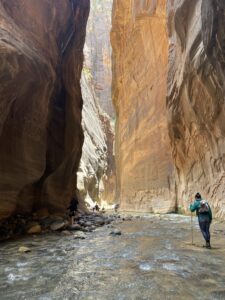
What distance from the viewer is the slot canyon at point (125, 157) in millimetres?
4312

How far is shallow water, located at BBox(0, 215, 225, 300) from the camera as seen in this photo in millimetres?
3459

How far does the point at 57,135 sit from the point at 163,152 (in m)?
9.94

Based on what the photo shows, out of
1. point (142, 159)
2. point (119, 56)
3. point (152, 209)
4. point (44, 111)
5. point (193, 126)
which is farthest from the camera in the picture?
point (119, 56)

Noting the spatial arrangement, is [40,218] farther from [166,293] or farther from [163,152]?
[163,152]

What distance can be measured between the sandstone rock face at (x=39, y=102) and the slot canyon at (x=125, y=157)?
0.05 metres

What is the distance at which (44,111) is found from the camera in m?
10.6

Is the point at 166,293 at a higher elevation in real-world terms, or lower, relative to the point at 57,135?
lower

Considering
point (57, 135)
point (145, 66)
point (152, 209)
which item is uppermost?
point (145, 66)

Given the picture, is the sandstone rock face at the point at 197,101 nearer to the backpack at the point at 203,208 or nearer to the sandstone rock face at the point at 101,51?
the backpack at the point at 203,208

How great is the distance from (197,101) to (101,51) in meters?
65.8

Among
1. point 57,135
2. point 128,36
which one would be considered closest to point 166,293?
point 57,135

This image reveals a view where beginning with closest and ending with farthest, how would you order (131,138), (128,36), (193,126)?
1. (193,126)
2. (131,138)
3. (128,36)

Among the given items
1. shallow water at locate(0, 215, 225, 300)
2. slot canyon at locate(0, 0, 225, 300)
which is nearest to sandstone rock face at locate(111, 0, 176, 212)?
slot canyon at locate(0, 0, 225, 300)

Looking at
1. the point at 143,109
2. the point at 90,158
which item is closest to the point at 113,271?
the point at 143,109
